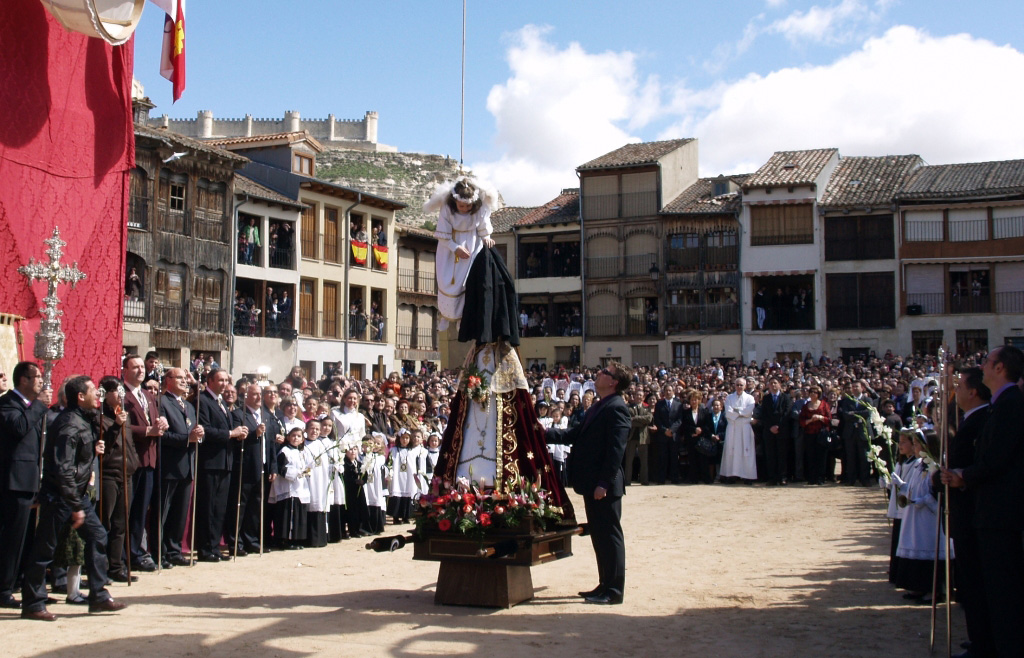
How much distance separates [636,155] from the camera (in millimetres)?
44156

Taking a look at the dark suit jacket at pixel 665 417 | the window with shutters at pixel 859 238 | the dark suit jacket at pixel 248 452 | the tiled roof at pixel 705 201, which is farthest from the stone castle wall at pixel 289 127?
the dark suit jacket at pixel 248 452

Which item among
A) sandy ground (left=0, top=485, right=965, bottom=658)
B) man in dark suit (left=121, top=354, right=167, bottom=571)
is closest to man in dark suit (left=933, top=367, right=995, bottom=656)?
sandy ground (left=0, top=485, right=965, bottom=658)

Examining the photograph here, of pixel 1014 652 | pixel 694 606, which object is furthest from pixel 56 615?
pixel 1014 652

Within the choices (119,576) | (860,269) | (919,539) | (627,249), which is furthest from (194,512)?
(627,249)

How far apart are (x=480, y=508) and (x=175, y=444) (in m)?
3.88

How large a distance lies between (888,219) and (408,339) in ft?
67.4

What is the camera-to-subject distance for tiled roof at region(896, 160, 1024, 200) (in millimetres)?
37469

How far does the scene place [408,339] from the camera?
1781 inches

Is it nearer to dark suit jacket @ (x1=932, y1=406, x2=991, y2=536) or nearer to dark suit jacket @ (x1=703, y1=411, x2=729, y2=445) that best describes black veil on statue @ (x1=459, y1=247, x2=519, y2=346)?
dark suit jacket @ (x1=932, y1=406, x2=991, y2=536)

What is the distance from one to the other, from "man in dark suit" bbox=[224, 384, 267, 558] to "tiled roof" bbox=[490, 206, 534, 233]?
34586mm

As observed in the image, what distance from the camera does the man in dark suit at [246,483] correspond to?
454 inches

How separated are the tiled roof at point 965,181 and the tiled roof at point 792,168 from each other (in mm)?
3330

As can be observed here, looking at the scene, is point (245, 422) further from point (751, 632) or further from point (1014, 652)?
point (1014, 652)

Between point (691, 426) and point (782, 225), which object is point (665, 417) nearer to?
point (691, 426)
